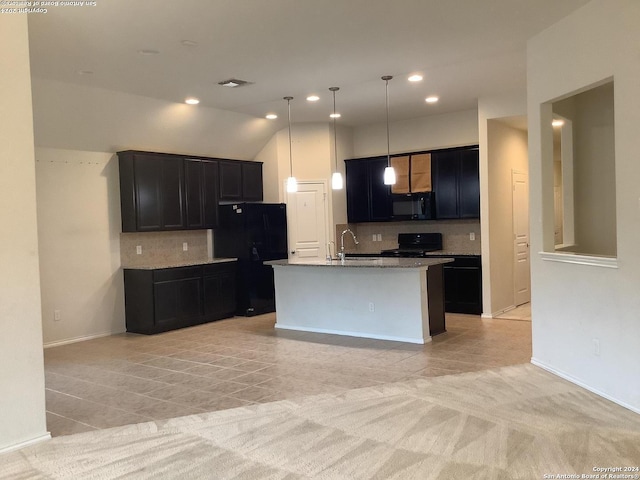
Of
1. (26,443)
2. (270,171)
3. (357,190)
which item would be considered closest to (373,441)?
(26,443)

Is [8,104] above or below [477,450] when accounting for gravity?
above

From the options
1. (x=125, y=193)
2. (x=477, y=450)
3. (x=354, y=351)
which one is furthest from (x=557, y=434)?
(x=125, y=193)

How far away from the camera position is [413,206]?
8.68 meters

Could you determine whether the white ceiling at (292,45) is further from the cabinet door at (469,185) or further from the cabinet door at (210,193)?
the cabinet door at (210,193)

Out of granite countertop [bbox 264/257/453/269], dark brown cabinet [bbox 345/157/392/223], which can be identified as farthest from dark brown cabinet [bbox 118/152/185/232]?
dark brown cabinet [bbox 345/157/392/223]

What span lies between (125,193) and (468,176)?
4.93m

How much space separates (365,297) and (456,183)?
2.74m

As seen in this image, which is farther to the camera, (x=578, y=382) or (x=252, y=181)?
(x=252, y=181)

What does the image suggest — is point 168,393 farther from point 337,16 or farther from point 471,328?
point 471,328

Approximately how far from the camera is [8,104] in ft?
11.4

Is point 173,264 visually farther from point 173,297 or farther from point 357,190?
point 357,190

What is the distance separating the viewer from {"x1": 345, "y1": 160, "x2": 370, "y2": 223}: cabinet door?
9.26m

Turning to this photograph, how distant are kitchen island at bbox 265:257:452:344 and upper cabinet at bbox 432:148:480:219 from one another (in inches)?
66.4

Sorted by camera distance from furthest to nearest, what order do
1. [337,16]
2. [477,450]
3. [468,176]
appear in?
[468,176] < [337,16] < [477,450]
